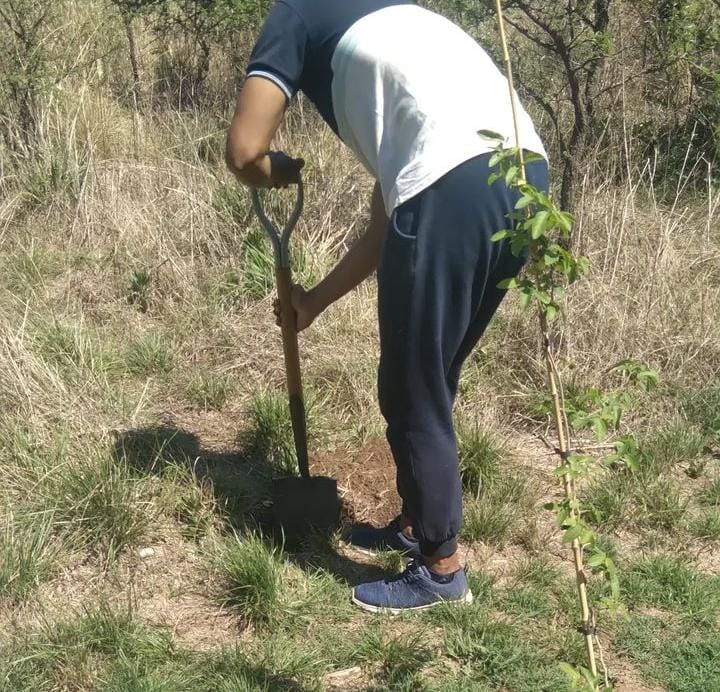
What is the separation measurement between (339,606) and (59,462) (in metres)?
1.18

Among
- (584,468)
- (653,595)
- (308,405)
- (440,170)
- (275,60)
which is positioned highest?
(275,60)

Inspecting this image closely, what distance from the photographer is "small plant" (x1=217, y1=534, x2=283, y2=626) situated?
2.87 meters

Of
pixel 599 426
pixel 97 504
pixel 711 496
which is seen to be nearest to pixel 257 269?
pixel 97 504

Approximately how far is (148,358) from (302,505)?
53.0 inches

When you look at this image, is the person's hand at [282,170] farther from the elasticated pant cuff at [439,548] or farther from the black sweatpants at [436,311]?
the elasticated pant cuff at [439,548]

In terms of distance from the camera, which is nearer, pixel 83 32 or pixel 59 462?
pixel 59 462

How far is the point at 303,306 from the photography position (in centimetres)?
295

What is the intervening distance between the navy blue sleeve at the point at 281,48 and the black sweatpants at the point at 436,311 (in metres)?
0.45

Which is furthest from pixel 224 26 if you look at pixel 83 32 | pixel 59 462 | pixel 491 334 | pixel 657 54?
pixel 59 462

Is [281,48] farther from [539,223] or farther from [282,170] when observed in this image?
[539,223]

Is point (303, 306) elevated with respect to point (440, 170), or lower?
lower

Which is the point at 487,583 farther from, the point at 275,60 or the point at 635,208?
the point at 635,208

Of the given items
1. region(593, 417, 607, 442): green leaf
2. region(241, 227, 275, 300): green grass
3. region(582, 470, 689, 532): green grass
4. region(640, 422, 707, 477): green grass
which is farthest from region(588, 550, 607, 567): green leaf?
region(241, 227, 275, 300): green grass

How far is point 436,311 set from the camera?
2.39m
